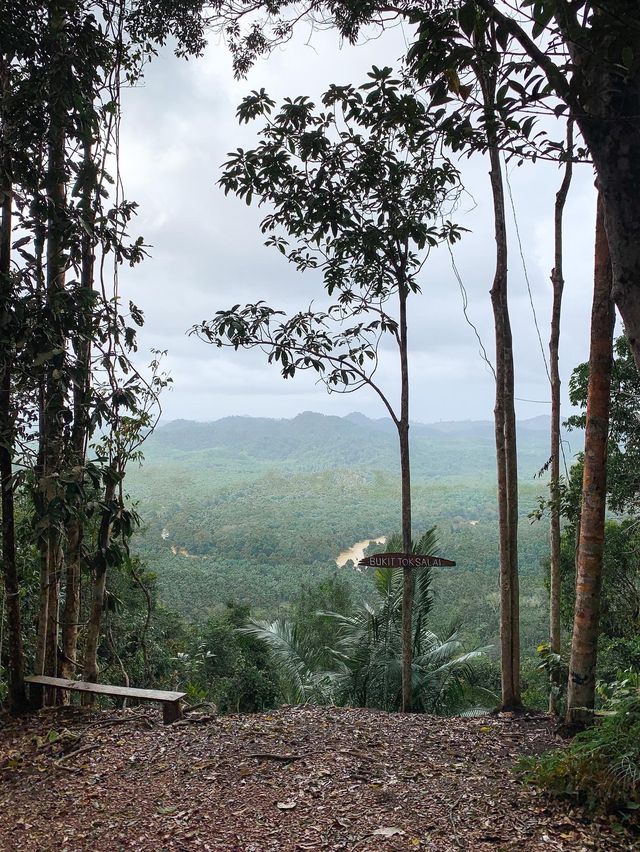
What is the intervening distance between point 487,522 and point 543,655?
5452 centimetres

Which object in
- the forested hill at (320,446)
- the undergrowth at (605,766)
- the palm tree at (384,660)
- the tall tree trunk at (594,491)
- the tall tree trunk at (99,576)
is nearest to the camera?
the undergrowth at (605,766)

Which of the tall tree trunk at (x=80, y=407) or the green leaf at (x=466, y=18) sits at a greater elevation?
the green leaf at (x=466, y=18)

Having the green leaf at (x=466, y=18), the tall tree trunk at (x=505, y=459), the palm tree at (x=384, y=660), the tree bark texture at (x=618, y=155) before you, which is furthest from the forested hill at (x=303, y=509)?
the green leaf at (x=466, y=18)

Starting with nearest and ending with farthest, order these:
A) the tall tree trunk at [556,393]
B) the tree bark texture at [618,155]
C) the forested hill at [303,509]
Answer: the tree bark texture at [618,155] → the tall tree trunk at [556,393] → the forested hill at [303,509]

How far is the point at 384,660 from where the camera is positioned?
537 centimetres

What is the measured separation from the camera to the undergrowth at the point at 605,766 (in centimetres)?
216

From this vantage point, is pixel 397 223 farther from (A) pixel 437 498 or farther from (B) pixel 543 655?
(A) pixel 437 498

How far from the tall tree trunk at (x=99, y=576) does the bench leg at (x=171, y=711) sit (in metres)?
0.56

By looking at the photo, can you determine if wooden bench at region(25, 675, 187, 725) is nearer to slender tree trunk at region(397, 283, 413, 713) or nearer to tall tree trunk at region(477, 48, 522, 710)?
slender tree trunk at region(397, 283, 413, 713)

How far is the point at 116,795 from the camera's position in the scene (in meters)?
2.55

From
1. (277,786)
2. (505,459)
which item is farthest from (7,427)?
(505,459)

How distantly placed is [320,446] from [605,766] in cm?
11273

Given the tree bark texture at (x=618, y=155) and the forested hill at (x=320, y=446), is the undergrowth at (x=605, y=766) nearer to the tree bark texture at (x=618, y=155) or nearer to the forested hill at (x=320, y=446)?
the tree bark texture at (x=618, y=155)

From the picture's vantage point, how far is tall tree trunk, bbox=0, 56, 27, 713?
9.67ft
